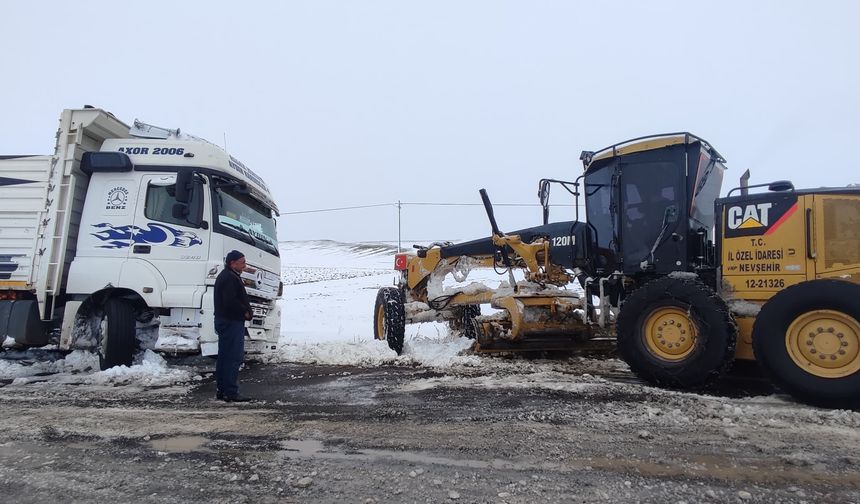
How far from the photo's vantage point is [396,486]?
294 centimetres

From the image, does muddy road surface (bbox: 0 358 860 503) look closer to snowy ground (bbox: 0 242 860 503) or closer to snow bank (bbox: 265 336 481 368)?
snowy ground (bbox: 0 242 860 503)

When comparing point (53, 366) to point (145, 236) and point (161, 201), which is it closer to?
point (145, 236)

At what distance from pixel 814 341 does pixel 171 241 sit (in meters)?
7.28

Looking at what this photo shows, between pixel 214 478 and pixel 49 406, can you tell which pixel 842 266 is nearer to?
pixel 214 478

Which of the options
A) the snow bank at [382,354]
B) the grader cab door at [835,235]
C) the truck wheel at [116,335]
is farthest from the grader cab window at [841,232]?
the truck wheel at [116,335]

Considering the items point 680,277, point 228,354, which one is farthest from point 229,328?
point 680,277

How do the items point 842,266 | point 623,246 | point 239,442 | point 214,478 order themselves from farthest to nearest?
point 623,246 → point 842,266 → point 239,442 → point 214,478

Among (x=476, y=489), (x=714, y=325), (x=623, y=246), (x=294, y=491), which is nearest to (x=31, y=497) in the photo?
(x=294, y=491)

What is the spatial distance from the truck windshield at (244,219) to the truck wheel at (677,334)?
5.19 meters

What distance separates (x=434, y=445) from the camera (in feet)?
11.9

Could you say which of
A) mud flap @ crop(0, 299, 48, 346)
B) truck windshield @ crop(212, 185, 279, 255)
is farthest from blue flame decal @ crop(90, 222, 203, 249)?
mud flap @ crop(0, 299, 48, 346)

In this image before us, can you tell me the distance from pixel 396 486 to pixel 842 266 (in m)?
4.66

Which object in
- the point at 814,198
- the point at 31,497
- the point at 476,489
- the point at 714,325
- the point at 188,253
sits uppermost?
the point at 814,198

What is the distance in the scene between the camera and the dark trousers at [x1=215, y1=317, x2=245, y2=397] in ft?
17.3
